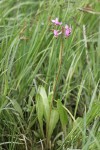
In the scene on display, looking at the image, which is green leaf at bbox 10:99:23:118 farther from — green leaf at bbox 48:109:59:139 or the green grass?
green leaf at bbox 48:109:59:139

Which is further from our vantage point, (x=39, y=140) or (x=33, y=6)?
(x=33, y=6)

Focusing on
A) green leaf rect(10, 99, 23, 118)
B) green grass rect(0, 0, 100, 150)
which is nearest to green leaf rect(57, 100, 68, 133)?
green grass rect(0, 0, 100, 150)

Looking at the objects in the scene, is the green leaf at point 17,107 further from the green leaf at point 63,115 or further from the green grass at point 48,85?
the green leaf at point 63,115

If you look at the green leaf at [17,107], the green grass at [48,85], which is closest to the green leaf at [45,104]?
the green grass at [48,85]

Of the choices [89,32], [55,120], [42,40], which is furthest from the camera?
[89,32]

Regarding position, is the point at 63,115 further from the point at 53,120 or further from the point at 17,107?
→ the point at 17,107

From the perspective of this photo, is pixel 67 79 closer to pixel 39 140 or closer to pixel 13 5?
pixel 39 140

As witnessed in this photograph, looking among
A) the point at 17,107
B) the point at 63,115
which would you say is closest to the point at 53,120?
the point at 63,115

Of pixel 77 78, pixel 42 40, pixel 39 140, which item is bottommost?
pixel 39 140

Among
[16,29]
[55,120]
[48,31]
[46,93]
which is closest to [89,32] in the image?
[48,31]
